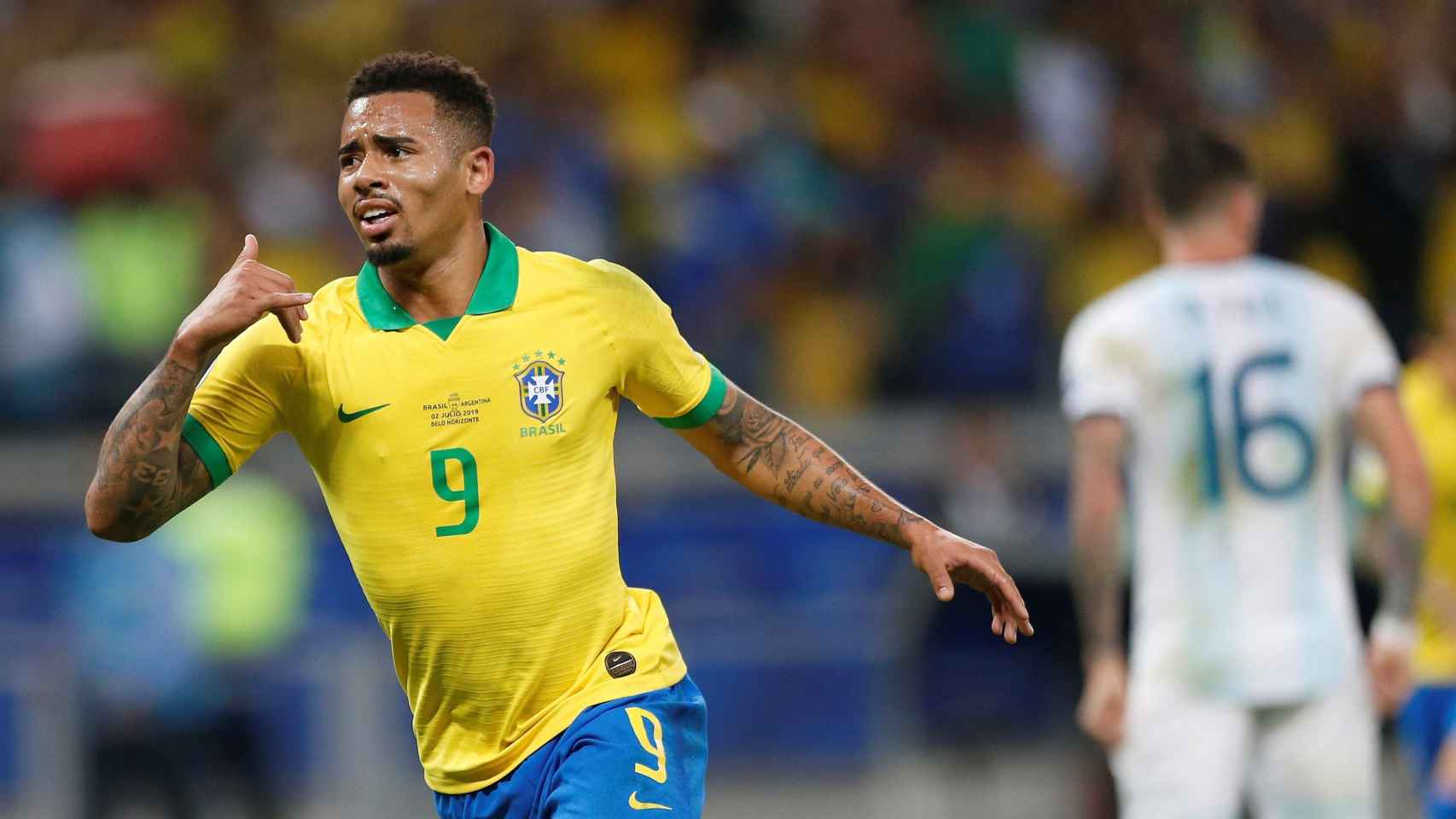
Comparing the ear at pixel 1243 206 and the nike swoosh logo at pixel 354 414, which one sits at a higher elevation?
the ear at pixel 1243 206

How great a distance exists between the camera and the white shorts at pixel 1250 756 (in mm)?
6137

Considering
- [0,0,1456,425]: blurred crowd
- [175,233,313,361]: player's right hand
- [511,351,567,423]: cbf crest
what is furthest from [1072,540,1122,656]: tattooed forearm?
[0,0,1456,425]: blurred crowd

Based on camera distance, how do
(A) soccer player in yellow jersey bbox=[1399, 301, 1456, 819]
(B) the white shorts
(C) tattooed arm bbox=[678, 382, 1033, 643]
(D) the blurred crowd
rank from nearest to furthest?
(C) tattooed arm bbox=[678, 382, 1033, 643] < (B) the white shorts < (A) soccer player in yellow jersey bbox=[1399, 301, 1456, 819] < (D) the blurred crowd

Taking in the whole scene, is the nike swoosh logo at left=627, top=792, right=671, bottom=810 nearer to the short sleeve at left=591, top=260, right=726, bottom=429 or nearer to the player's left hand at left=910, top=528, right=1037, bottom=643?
the player's left hand at left=910, top=528, right=1037, bottom=643

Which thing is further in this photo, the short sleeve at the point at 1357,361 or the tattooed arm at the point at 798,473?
the short sleeve at the point at 1357,361

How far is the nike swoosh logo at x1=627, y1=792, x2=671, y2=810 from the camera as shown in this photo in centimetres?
448

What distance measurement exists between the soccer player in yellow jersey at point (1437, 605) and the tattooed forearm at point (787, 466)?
328 centimetres

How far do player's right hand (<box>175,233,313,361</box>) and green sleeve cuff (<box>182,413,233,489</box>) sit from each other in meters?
0.24

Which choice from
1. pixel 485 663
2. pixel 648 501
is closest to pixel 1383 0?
pixel 648 501

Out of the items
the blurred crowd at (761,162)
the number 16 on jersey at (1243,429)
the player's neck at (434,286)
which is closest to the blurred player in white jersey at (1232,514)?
the number 16 on jersey at (1243,429)

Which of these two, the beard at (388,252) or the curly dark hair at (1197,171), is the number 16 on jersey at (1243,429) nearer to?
the curly dark hair at (1197,171)

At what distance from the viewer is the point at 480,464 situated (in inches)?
178

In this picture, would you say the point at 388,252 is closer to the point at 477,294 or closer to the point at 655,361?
the point at 477,294

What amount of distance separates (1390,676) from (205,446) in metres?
3.77
